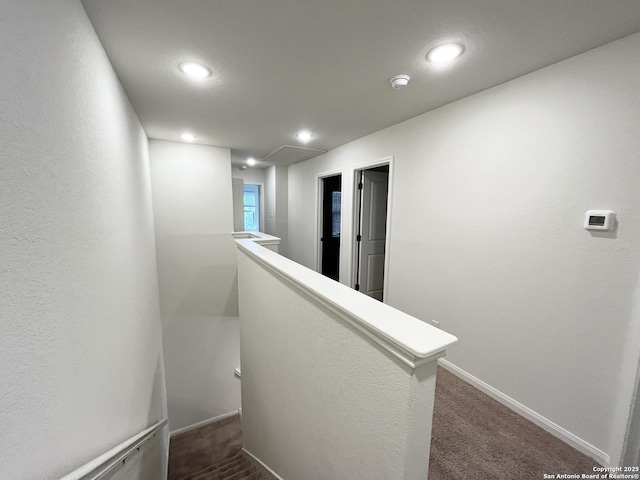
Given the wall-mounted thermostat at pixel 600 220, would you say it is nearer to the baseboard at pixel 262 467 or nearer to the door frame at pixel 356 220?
the door frame at pixel 356 220

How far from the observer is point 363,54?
1459 millimetres

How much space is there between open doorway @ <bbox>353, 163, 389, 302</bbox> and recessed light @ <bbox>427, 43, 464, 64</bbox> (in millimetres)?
1829

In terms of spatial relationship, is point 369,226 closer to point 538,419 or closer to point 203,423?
point 538,419

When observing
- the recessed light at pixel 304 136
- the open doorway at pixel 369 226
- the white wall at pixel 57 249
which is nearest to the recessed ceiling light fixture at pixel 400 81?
the recessed light at pixel 304 136

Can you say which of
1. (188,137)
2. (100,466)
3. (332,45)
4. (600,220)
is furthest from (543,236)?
(188,137)

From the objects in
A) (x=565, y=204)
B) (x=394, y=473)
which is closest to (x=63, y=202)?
(x=394, y=473)

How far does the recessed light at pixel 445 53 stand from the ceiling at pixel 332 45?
0.17 ft

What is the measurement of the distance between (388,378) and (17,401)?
3.15 feet

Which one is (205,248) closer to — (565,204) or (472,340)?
(472,340)

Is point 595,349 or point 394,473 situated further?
point 595,349

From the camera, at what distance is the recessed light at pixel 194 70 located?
1.59 meters

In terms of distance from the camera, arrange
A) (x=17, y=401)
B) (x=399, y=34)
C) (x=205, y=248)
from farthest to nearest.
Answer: (x=205, y=248) < (x=399, y=34) < (x=17, y=401)

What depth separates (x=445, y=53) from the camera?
1.44m

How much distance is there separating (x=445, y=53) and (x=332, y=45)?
0.67 metres
